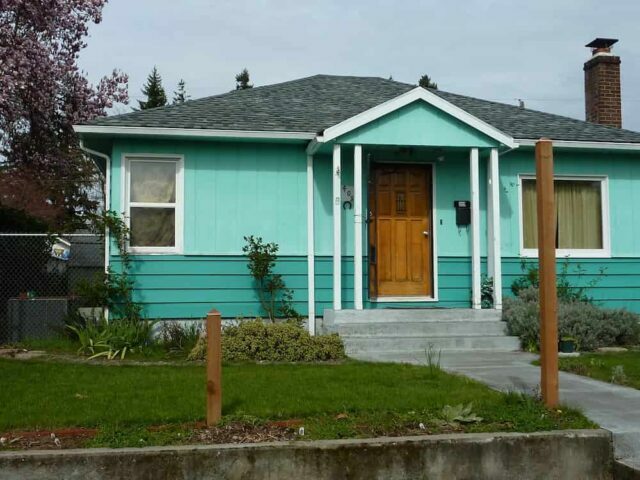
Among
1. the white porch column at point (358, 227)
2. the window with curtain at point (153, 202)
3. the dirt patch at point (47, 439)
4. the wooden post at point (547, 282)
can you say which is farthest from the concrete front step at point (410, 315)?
the dirt patch at point (47, 439)

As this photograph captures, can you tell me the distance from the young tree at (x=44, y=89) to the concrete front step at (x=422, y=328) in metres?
8.29

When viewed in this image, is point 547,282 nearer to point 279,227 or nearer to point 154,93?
point 279,227

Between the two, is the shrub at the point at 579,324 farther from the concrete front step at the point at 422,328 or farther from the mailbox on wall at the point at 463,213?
the mailbox on wall at the point at 463,213

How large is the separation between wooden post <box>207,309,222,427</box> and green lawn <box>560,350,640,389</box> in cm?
436

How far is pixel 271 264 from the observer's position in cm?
1031

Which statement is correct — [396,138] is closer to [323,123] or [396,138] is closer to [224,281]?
[323,123]

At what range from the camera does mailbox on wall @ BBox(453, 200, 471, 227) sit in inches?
435

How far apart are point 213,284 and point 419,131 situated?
3.99 m

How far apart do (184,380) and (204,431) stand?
203 cm

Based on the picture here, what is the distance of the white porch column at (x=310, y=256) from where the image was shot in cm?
1044

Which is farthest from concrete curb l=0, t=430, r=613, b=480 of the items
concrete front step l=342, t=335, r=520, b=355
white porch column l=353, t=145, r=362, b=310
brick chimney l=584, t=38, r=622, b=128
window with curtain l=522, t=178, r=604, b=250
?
brick chimney l=584, t=38, r=622, b=128

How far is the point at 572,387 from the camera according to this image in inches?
263

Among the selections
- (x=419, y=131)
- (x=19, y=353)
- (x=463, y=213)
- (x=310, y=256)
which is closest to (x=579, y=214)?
(x=463, y=213)

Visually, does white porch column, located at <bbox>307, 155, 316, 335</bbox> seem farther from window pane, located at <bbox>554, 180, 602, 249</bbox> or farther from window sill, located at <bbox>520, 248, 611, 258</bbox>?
window pane, located at <bbox>554, 180, 602, 249</bbox>
